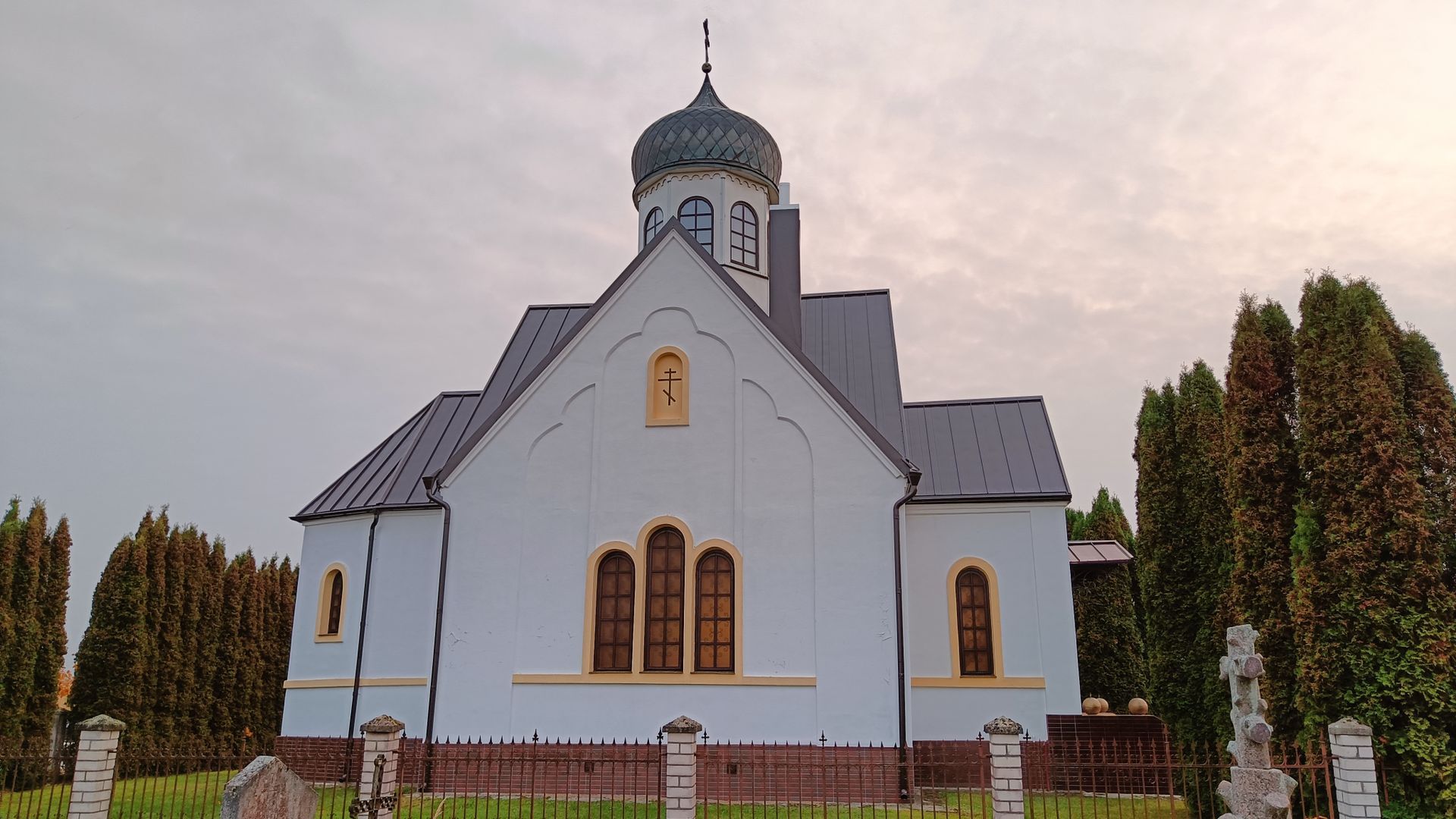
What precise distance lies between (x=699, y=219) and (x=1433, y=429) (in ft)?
44.0

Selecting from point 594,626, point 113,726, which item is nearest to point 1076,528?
point 594,626

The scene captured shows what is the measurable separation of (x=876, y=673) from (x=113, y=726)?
377 inches

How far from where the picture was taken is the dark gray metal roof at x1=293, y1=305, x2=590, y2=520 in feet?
60.5

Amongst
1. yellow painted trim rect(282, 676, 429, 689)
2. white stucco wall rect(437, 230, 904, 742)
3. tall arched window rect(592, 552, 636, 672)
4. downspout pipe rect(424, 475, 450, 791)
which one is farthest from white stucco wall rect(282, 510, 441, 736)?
tall arched window rect(592, 552, 636, 672)

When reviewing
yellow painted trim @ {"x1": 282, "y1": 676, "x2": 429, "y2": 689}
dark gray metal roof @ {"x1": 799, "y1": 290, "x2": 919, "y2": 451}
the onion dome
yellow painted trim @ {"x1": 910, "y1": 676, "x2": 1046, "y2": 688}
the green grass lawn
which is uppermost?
the onion dome

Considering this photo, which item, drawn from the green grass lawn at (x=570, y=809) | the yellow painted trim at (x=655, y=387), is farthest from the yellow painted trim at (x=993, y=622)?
the yellow painted trim at (x=655, y=387)

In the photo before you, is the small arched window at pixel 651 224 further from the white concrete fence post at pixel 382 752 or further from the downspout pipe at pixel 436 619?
the white concrete fence post at pixel 382 752

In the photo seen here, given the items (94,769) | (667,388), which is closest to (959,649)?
(667,388)

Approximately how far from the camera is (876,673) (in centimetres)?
1418

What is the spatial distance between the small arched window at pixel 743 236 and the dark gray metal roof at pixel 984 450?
449 cm

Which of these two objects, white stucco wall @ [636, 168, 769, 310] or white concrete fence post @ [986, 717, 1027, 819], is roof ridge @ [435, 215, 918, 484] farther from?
white concrete fence post @ [986, 717, 1027, 819]

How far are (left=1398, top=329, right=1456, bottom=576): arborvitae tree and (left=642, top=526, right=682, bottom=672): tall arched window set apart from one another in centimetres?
945

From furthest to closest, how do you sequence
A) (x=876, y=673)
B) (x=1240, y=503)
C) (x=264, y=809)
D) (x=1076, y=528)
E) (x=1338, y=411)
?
(x=1076, y=528) → (x=876, y=673) → (x=1240, y=503) → (x=1338, y=411) → (x=264, y=809)

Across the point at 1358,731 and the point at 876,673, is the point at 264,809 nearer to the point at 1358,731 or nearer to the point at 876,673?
the point at 876,673
